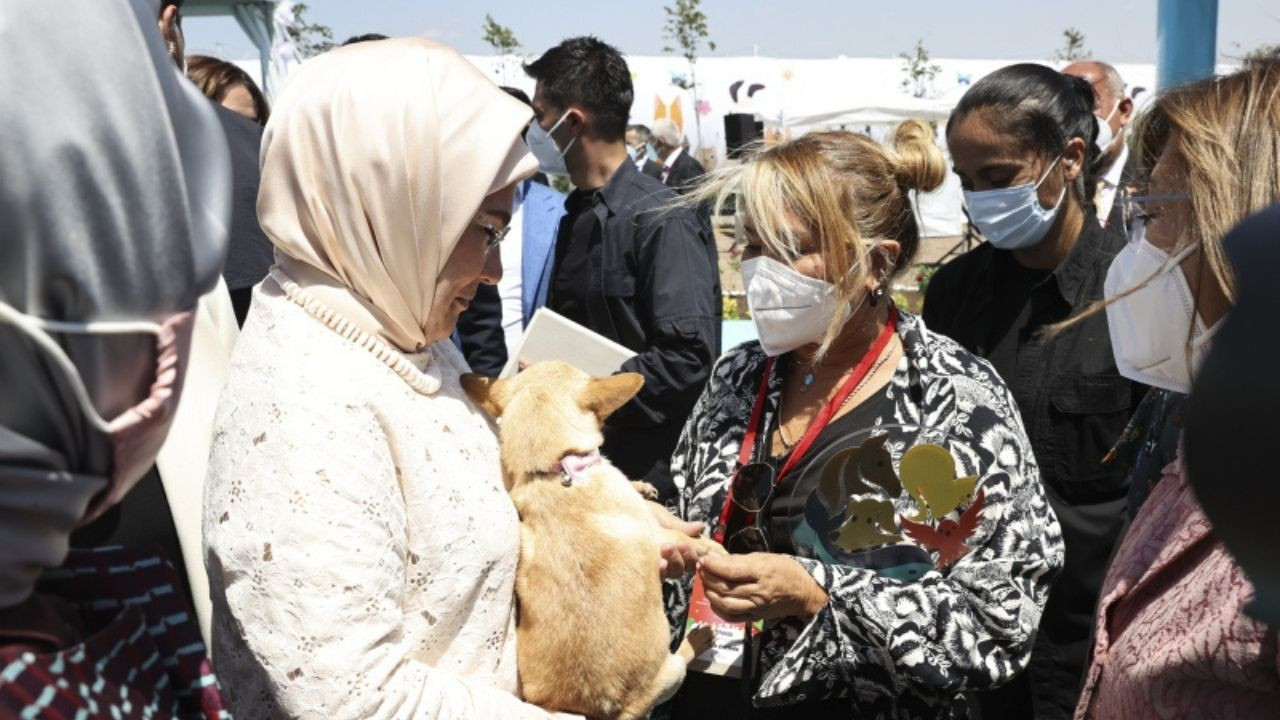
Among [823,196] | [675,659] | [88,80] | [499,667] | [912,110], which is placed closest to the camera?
[88,80]

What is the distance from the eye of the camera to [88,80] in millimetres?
858

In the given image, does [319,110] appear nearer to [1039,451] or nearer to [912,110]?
[1039,451]

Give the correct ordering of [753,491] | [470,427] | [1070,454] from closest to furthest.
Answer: [470,427] < [753,491] < [1070,454]

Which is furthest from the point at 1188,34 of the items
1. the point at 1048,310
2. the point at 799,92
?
the point at 799,92

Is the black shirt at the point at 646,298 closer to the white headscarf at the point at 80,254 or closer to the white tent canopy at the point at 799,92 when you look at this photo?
the white headscarf at the point at 80,254

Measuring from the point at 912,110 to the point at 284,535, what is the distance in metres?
21.2

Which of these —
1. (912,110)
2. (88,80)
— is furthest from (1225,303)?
(912,110)

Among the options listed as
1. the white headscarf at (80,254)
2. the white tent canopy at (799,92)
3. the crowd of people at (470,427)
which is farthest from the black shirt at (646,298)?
the white tent canopy at (799,92)

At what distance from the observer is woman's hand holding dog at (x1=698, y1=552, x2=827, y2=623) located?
2.08 meters

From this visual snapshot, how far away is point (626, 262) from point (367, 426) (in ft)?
9.51

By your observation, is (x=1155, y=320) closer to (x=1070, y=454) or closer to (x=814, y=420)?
(x=814, y=420)

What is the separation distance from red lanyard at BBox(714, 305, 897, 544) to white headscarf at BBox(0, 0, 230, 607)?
1.62m

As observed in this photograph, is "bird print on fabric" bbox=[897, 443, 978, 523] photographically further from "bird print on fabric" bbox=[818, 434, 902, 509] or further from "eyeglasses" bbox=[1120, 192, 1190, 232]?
"eyeglasses" bbox=[1120, 192, 1190, 232]

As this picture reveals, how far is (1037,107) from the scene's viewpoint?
11.9ft
